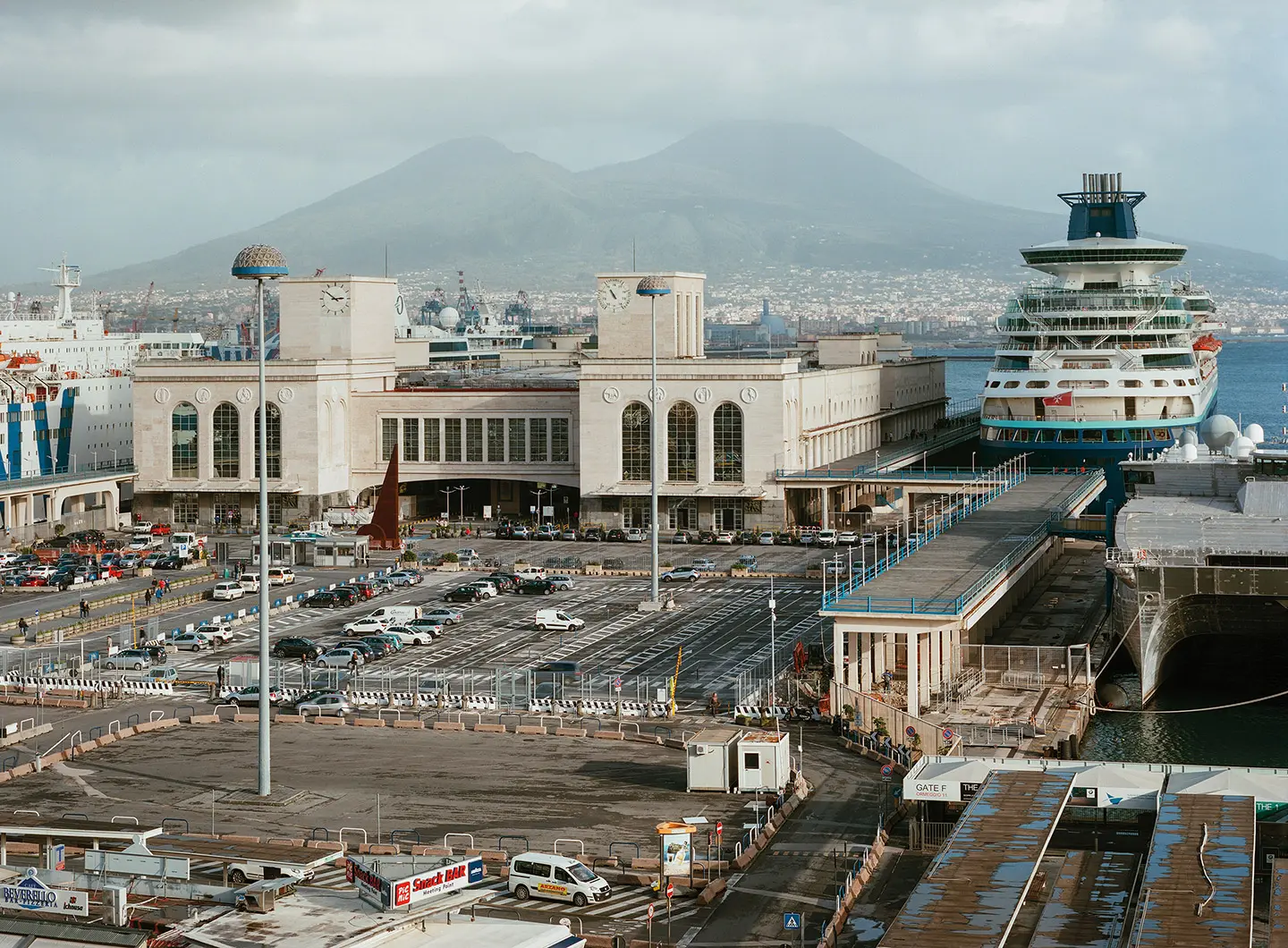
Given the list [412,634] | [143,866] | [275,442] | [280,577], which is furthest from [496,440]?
[143,866]

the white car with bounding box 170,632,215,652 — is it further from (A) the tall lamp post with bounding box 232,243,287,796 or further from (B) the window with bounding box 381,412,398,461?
(B) the window with bounding box 381,412,398,461

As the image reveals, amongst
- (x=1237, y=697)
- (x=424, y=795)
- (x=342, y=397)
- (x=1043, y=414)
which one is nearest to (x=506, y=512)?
(x=342, y=397)

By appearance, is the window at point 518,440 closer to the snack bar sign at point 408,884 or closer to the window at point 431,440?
the window at point 431,440

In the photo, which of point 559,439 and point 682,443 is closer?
point 682,443

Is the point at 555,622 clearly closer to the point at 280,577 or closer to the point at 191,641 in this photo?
the point at 191,641

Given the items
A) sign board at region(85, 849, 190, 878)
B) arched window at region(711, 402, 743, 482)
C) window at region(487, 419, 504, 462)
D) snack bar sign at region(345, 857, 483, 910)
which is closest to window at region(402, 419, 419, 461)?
window at region(487, 419, 504, 462)

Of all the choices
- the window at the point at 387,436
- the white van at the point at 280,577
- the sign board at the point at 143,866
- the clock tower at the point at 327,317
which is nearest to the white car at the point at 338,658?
the white van at the point at 280,577
